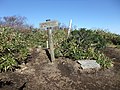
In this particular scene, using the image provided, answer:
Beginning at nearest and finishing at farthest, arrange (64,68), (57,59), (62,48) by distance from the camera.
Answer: (64,68), (57,59), (62,48)

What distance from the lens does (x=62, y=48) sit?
9.51 m

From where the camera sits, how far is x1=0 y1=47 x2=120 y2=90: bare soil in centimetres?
670

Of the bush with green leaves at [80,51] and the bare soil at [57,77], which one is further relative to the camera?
the bush with green leaves at [80,51]

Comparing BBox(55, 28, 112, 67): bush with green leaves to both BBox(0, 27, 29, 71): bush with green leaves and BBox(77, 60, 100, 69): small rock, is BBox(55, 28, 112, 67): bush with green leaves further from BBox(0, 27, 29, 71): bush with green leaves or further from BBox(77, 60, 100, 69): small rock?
BBox(0, 27, 29, 71): bush with green leaves

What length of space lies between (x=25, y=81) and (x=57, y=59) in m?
2.23

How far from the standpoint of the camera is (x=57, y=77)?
24.0 ft

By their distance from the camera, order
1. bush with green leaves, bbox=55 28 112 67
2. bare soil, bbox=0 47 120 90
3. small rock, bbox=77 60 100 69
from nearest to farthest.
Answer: bare soil, bbox=0 47 120 90 < small rock, bbox=77 60 100 69 < bush with green leaves, bbox=55 28 112 67

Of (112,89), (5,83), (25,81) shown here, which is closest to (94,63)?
(112,89)

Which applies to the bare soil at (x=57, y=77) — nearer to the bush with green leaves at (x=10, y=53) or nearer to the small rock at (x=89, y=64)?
the small rock at (x=89, y=64)

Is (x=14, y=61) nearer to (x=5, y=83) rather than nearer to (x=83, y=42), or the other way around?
(x=5, y=83)

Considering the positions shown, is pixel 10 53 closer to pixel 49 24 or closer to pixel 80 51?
pixel 49 24

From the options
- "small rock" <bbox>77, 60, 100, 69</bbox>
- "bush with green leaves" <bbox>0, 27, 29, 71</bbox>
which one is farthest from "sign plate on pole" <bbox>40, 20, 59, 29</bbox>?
"small rock" <bbox>77, 60, 100, 69</bbox>

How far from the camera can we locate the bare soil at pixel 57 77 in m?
6.70

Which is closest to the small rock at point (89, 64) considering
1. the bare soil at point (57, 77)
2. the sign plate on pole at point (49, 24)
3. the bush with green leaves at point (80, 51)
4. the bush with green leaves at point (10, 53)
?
the bare soil at point (57, 77)
